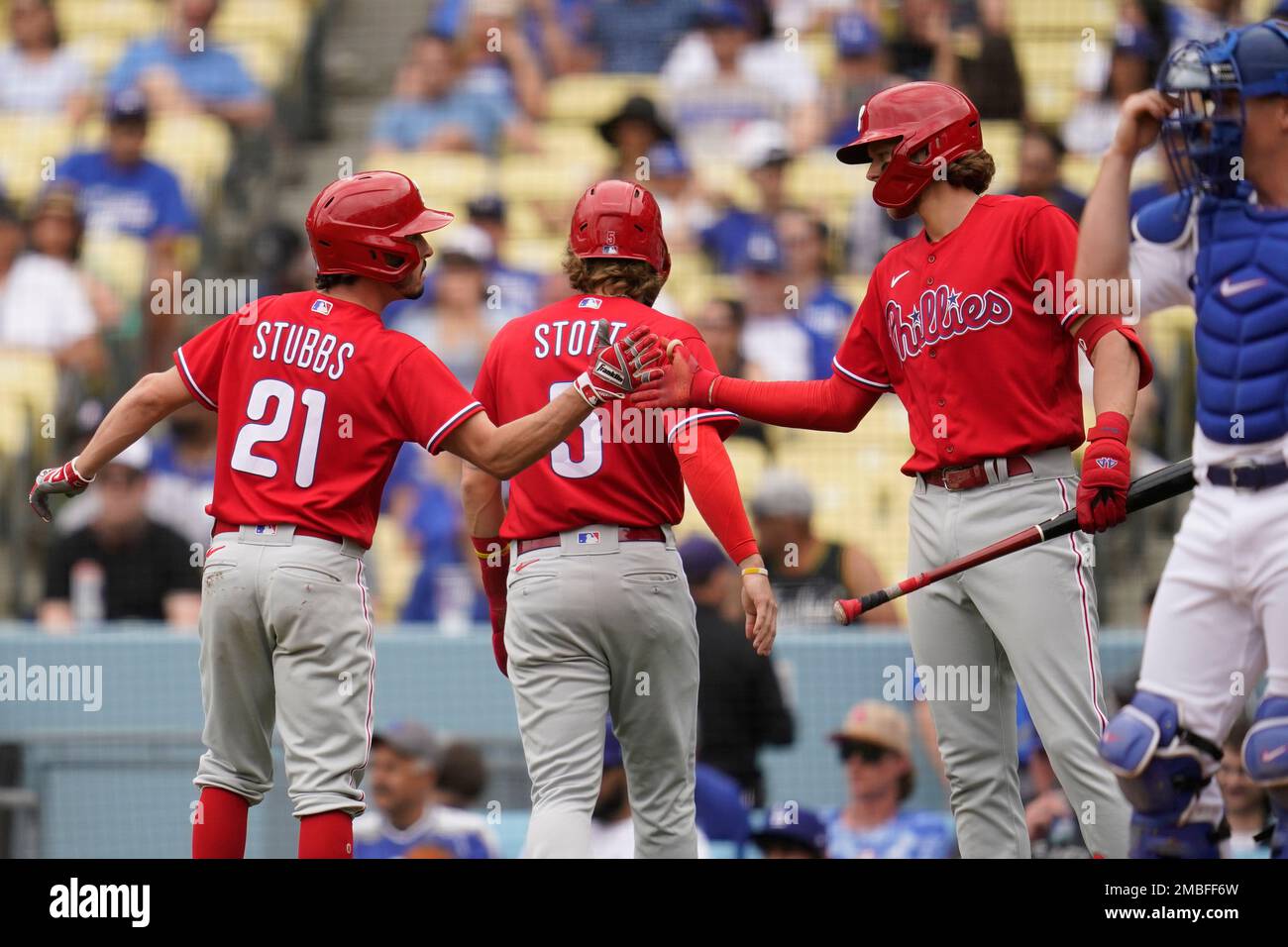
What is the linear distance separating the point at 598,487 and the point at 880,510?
360cm

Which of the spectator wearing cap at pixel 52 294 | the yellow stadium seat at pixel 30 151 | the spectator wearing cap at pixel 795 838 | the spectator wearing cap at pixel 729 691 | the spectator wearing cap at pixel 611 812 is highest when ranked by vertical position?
the yellow stadium seat at pixel 30 151

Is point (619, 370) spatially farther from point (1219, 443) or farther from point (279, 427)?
point (1219, 443)

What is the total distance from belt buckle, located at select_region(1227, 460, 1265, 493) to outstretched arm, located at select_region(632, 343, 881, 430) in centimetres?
125

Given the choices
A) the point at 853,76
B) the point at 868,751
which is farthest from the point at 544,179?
the point at 868,751

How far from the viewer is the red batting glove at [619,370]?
14.3 ft

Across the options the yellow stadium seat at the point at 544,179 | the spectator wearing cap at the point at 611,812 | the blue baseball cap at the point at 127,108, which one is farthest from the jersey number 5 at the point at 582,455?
the blue baseball cap at the point at 127,108

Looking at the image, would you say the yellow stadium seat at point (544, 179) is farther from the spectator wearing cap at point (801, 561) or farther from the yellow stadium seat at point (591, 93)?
the spectator wearing cap at point (801, 561)

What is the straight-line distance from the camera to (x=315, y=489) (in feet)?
14.9

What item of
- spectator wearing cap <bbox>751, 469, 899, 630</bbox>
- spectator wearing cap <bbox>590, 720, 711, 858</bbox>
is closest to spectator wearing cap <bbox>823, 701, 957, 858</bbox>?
spectator wearing cap <bbox>590, 720, 711, 858</bbox>

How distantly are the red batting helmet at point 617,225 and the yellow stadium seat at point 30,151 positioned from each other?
→ 6000mm

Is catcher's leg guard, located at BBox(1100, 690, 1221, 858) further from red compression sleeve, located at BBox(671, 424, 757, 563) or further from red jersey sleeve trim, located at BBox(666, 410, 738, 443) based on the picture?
red jersey sleeve trim, located at BBox(666, 410, 738, 443)
